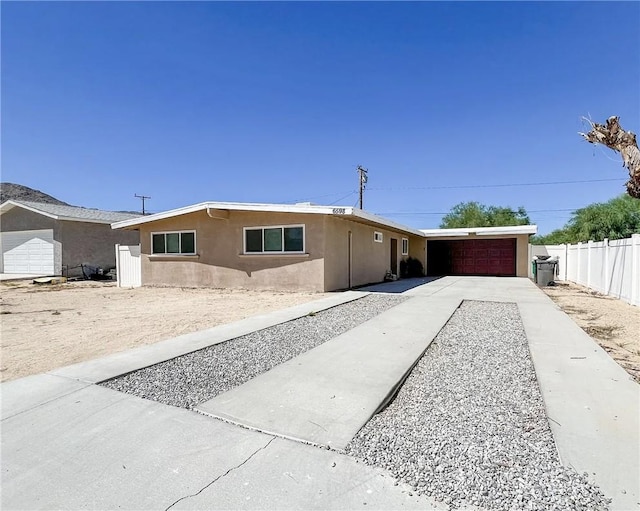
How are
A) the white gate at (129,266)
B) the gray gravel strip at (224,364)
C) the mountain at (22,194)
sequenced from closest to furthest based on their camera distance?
the gray gravel strip at (224,364)
the white gate at (129,266)
the mountain at (22,194)

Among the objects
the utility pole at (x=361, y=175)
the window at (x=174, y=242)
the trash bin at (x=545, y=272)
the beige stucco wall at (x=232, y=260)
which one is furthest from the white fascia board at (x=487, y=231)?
the window at (x=174, y=242)

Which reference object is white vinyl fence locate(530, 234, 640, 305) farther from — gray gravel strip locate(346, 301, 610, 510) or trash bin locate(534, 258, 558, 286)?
gray gravel strip locate(346, 301, 610, 510)

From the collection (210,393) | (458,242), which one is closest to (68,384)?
(210,393)

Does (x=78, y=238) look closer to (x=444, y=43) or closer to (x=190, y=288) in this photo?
(x=190, y=288)

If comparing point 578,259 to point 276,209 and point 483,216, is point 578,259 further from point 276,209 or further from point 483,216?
point 483,216

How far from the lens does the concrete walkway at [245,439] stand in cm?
184

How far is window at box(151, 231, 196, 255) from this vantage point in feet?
43.1

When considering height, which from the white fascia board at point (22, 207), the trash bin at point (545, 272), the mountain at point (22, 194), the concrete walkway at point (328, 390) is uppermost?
the mountain at point (22, 194)

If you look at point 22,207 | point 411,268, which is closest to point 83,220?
point 22,207

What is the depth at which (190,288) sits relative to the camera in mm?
12953

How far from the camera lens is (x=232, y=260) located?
1220 cm

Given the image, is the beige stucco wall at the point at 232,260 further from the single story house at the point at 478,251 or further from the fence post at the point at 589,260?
the single story house at the point at 478,251

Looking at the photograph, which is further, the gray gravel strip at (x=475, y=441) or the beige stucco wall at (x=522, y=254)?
the beige stucco wall at (x=522, y=254)

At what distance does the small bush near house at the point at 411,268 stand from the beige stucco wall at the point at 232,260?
9.68m
